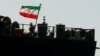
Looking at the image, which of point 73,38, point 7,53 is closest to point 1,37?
point 7,53

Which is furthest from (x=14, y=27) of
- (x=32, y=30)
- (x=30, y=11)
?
(x=30, y=11)

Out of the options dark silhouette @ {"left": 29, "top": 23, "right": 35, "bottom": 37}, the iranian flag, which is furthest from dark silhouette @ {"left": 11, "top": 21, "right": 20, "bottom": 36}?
the iranian flag

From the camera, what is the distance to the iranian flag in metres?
33.7

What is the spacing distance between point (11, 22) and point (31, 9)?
11.4 ft

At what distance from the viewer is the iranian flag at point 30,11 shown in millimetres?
33688

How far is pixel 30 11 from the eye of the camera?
3391 centimetres

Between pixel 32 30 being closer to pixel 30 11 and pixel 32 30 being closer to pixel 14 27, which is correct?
pixel 14 27

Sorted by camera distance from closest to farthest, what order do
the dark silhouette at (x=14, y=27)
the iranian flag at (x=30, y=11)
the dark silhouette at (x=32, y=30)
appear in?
the dark silhouette at (x=14, y=27) < the dark silhouette at (x=32, y=30) < the iranian flag at (x=30, y=11)

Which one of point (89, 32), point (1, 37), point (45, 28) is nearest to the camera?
point (1, 37)

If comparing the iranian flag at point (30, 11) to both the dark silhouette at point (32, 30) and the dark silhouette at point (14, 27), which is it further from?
the dark silhouette at point (14, 27)

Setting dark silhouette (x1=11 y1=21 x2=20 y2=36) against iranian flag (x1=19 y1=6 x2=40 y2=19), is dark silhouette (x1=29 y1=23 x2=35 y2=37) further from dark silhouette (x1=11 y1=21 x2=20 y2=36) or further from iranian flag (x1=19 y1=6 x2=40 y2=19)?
iranian flag (x1=19 y1=6 x2=40 y2=19)

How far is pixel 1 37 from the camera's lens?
29.9 meters

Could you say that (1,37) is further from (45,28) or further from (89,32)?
(89,32)

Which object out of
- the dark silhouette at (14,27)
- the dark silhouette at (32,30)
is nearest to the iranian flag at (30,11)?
the dark silhouette at (32,30)
